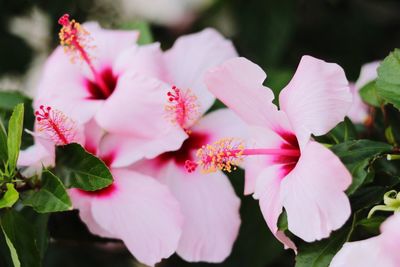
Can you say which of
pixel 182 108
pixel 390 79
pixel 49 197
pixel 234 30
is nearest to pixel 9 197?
pixel 49 197

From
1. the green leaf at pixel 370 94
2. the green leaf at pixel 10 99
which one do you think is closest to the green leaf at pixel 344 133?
the green leaf at pixel 370 94

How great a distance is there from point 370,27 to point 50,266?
106 cm

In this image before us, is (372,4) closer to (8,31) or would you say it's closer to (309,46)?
(309,46)

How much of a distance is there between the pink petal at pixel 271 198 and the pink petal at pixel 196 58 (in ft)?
0.78

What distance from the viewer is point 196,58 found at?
1.18 meters

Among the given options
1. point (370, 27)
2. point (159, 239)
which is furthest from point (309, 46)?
point (159, 239)

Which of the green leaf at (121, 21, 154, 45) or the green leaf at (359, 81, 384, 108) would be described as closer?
the green leaf at (359, 81, 384, 108)

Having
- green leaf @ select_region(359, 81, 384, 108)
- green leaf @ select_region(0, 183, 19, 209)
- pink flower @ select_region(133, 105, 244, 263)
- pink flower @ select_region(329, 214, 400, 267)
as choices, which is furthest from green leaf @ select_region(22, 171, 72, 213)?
green leaf @ select_region(359, 81, 384, 108)

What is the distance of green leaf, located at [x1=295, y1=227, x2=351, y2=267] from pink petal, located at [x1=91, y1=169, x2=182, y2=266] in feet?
0.59

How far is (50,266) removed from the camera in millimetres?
1688

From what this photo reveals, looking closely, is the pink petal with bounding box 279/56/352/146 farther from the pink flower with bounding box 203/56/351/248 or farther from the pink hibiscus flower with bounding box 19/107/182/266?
the pink hibiscus flower with bounding box 19/107/182/266

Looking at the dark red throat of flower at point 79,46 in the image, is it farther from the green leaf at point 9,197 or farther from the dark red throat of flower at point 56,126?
the green leaf at point 9,197

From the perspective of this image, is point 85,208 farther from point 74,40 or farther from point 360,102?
point 360,102

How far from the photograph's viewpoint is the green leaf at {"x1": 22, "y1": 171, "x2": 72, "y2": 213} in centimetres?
96
